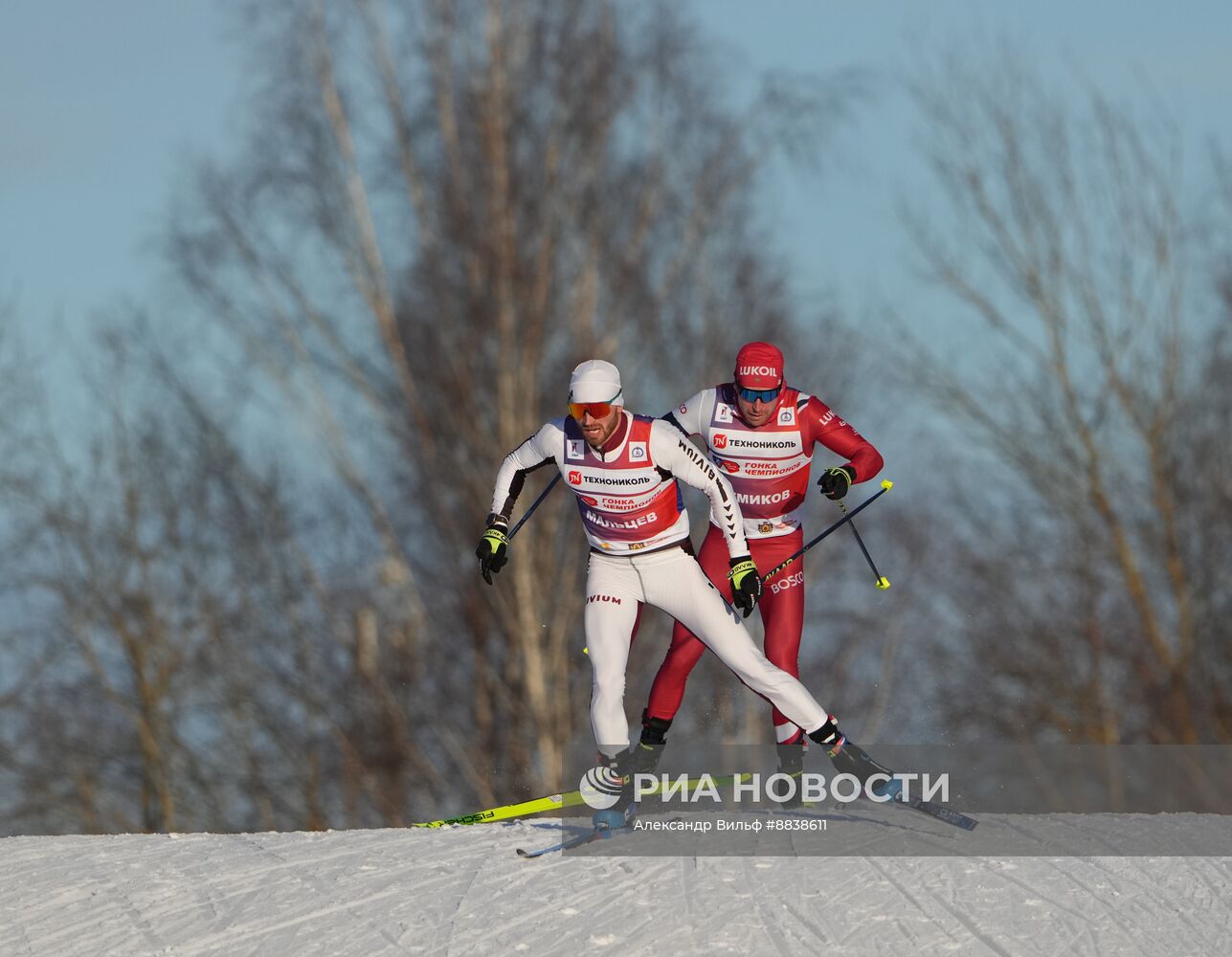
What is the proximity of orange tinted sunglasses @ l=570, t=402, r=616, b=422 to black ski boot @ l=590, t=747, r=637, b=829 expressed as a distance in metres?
1.44

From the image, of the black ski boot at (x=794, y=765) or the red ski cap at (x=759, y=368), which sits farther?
the black ski boot at (x=794, y=765)

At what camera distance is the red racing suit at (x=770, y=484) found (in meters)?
7.80

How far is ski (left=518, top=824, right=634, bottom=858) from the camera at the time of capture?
755 centimetres

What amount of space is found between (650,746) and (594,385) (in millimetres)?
1767

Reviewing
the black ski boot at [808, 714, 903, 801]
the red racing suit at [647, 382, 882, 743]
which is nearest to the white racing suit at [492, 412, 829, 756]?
the black ski boot at [808, 714, 903, 801]

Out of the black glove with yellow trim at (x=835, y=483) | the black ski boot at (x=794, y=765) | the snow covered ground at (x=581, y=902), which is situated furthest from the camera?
the black ski boot at (x=794, y=765)

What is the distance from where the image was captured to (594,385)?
714cm

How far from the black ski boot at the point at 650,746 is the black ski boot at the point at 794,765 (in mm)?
608

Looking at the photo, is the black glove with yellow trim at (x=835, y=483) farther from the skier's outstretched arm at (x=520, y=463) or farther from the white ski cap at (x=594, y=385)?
the skier's outstretched arm at (x=520, y=463)

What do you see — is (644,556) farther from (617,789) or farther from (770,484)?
(617,789)

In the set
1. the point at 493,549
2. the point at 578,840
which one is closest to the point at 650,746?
the point at 578,840

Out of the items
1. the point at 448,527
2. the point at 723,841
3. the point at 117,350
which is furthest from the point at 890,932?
the point at 117,350

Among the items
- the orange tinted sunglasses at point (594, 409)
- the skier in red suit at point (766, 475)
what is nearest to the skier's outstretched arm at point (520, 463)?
the orange tinted sunglasses at point (594, 409)

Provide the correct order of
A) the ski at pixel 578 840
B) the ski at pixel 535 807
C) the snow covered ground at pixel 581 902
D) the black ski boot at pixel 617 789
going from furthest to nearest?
the ski at pixel 535 807
the black ski boot at pixel 617 789
the ski at pixel 578 840
the snow covered ground at pixel 581 902
